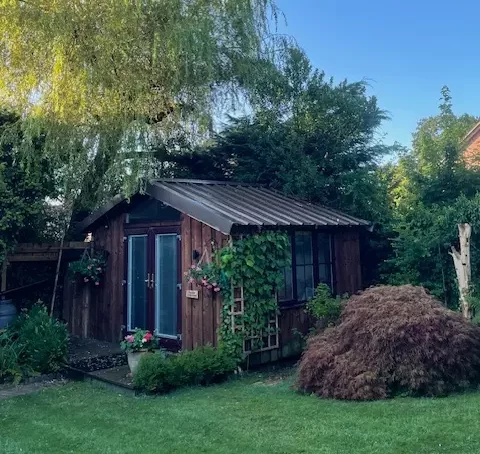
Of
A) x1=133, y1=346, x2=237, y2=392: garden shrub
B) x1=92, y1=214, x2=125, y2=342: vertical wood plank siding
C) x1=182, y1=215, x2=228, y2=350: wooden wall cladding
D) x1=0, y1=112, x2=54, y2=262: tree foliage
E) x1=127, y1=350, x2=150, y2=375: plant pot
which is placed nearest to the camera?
x1=133, y1=346, x2=237, y2=392: garden shrub

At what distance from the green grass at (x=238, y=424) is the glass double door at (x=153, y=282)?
2154 mm

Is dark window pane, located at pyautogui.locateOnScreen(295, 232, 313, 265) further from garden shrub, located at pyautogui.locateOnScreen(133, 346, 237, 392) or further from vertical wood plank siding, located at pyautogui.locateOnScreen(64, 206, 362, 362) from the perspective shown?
garden shrub, located at pyautogui.locateOnScreen(133, 346, 237, 392)

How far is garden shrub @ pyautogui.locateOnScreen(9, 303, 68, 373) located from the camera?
7.38m

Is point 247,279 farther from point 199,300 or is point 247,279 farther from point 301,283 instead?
point 301,283

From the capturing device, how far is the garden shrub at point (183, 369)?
618cm

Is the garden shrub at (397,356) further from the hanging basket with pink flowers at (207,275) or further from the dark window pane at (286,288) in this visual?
the dark window pane at (286,288)

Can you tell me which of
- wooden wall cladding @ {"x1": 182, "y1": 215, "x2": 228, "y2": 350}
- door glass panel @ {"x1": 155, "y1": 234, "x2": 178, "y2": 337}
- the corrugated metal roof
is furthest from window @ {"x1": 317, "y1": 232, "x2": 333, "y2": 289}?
door glass panel @ {"x1": 155, "y1": 234, "x2": 178, "y2": 337}

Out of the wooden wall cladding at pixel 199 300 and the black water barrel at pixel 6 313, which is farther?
the black water barrel at pixel 6 313

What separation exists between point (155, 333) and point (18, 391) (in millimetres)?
2327

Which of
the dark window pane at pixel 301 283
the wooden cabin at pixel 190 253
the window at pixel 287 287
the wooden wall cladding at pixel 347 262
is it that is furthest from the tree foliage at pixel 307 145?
the window at pixel 287 287

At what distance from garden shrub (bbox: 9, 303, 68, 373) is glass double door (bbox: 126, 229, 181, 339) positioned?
137 centimetres

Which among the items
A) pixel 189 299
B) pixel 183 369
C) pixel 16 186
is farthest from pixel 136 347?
pixel 16 186

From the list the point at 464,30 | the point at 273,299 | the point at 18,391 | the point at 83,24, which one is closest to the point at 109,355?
the point at 18,391

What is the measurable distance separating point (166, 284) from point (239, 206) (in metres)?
1.80
